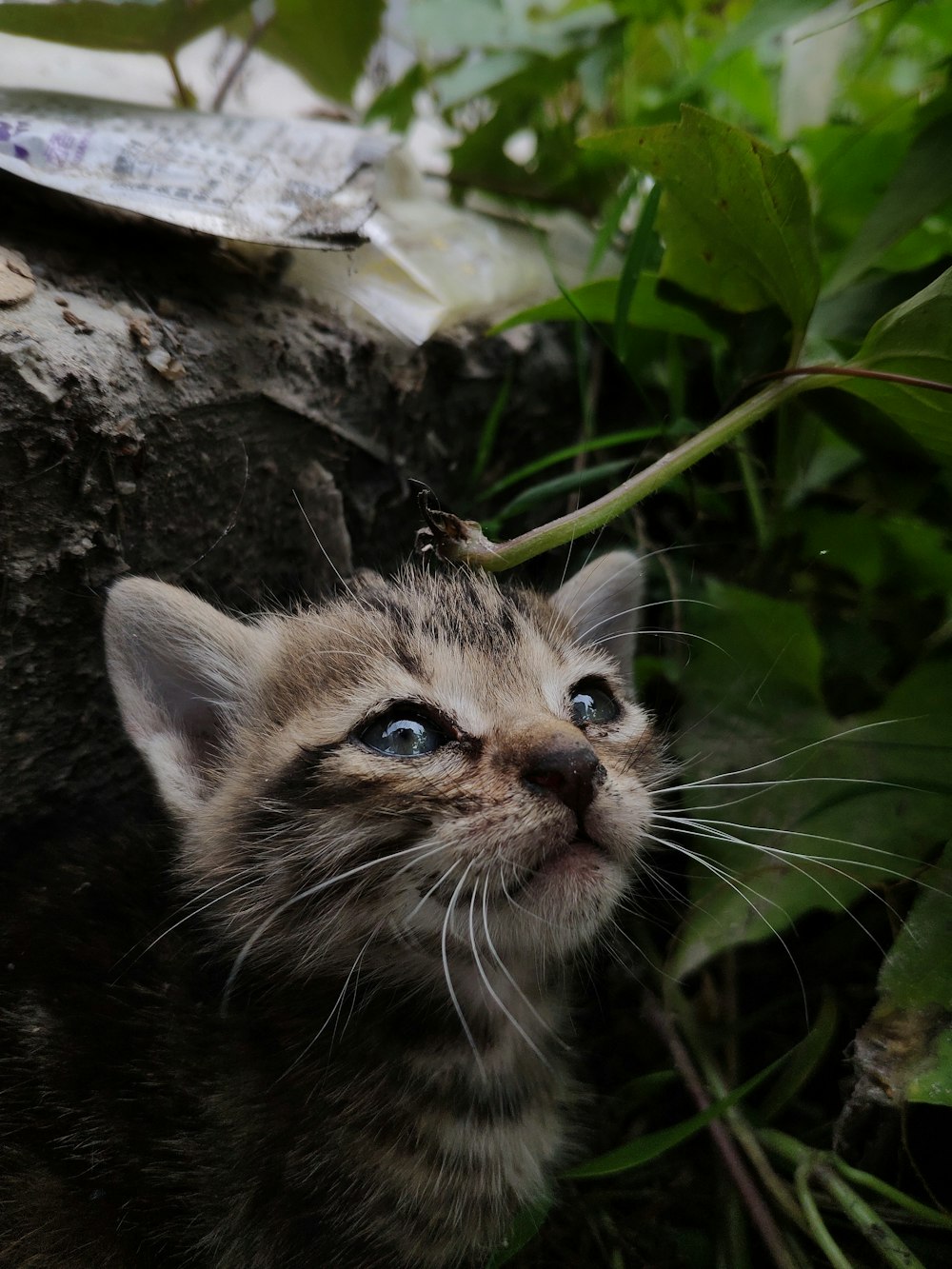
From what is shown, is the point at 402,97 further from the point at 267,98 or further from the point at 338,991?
the point at 338,991

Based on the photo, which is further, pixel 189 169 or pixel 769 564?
pixel 769 564

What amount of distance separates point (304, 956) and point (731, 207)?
115cm

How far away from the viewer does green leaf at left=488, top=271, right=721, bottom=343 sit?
60.5 inches

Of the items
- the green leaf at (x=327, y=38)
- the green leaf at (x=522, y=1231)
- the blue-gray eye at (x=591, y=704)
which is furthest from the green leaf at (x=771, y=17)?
the green leaf at (x=522, y=1231)

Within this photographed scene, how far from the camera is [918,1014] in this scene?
3.81ft

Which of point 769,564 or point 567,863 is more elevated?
point 769,564

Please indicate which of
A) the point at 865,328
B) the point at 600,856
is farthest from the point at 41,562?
the point at 865,328

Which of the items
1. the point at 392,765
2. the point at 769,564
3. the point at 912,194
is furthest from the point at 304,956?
the point at 912,194

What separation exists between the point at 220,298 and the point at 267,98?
114cm

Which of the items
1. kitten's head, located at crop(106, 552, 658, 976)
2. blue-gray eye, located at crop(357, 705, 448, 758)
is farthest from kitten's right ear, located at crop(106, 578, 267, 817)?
blue-gray eye, located at crop(357, 705, 448, 758)

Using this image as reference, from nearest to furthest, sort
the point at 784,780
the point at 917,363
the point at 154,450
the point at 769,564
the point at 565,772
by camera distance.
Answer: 1. the point at 565,772
2. the point at 917,363
3. the point at 154,450
4. the point at 784,780
5. the point at 769,564

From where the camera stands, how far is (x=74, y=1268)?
3.80 ft

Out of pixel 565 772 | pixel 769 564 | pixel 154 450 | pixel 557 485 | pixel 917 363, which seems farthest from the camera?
pixel 769 564

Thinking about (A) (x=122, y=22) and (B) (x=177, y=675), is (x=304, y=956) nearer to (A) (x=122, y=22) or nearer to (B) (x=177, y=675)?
(B) (x=177, y=675)
